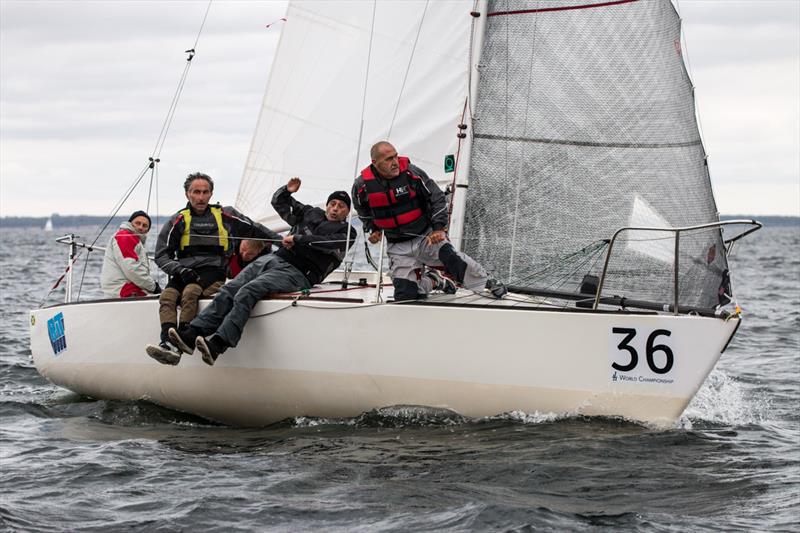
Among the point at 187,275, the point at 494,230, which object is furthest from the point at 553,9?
the point at 187,275

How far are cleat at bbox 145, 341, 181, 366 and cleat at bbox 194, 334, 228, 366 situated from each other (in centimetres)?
18

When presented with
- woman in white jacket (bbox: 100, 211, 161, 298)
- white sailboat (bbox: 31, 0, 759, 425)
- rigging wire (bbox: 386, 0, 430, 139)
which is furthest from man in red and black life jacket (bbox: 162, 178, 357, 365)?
woman in white jacket (bbox: 100, 211, 161, 298)

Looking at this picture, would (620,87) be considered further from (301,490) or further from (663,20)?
(301,490)

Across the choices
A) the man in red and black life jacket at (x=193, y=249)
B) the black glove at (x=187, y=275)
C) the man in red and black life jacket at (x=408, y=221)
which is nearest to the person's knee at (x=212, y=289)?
the man in red and black life jacket at (x=193, y=249)

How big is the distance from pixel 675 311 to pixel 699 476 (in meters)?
1.02

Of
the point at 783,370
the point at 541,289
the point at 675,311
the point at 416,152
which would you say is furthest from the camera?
the point at 783,370

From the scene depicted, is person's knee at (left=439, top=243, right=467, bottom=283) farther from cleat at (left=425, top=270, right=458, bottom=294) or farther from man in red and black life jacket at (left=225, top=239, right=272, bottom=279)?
man in red and black life jacket at (left=225, top=239, right=272, bottom=279)

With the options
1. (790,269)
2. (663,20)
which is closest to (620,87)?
(663,20)

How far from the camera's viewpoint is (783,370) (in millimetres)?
10891

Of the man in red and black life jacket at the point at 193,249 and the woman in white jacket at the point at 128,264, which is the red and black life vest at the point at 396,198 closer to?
the man in red and black life jacket at the point at 193,249

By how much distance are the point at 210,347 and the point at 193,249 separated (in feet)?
3.02

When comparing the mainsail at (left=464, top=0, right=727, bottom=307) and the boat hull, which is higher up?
the mainsail at (left=464, top=0, right=727, bottom=307)

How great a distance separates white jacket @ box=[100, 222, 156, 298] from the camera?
8.45 metres

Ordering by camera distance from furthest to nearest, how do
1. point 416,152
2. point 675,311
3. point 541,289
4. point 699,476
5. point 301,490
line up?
point 416,152 → point 541,289 → point 675,311 → point 699,476 → point 301,490
